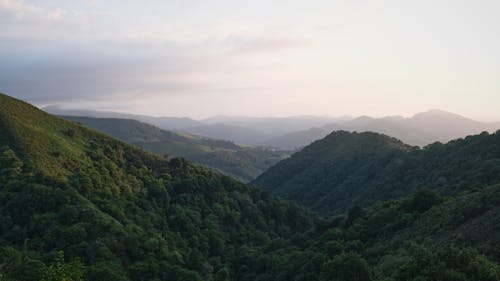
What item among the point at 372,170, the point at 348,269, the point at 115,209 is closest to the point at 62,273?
the point at 348,269

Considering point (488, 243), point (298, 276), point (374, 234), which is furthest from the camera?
point (374, 234)

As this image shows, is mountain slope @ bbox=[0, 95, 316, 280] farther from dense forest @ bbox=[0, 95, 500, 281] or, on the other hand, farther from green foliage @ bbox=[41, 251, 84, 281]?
green foliage @ bbox=[41, 251, 84, 281]

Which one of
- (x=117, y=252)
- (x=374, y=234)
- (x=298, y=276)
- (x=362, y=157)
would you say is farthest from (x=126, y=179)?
(x=362, y=157)

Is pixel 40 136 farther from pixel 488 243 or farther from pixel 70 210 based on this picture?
pixel 488 243

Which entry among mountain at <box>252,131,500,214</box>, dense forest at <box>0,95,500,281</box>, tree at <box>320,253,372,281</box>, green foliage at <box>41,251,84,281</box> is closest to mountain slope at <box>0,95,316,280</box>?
dense forest at <box>0,95,500,281</box>

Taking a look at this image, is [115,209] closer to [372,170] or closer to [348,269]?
[348,269]
